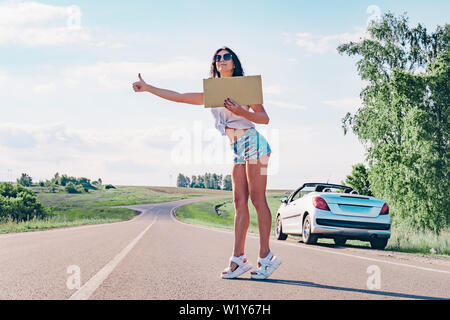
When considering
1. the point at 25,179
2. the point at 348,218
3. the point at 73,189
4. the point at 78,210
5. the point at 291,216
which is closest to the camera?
the point at 348,218

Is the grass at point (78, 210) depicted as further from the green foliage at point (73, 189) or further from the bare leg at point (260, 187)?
the bare leg at point (260, 187)

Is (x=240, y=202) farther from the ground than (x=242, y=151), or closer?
closer

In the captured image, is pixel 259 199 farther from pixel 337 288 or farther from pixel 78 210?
pixel 78 210

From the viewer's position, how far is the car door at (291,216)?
11738mm

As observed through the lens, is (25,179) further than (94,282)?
Yes

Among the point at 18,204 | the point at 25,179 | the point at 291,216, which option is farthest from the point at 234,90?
the point at 25,179

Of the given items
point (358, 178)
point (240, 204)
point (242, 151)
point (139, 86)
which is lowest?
point (358, 178)

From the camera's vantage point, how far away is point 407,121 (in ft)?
94.7

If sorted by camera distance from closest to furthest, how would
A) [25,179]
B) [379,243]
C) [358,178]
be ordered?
[379,243] → [358,178] → [25,179]

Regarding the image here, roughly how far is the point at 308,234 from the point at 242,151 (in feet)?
22.0

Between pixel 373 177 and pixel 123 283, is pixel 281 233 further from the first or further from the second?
pixel 373 177

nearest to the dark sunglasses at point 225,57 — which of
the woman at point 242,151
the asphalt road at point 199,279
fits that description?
the woman at point 242,151

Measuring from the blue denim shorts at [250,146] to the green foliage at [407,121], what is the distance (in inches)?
1010
